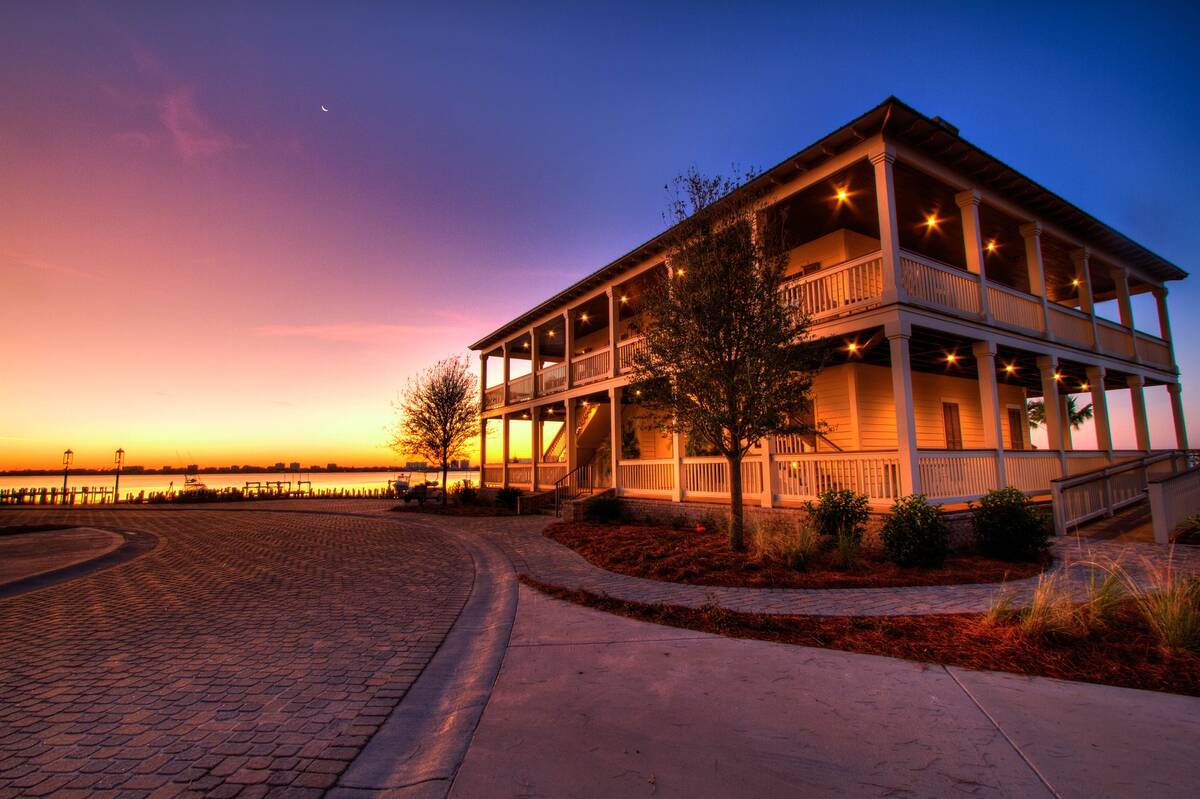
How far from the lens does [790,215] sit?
13.4 m

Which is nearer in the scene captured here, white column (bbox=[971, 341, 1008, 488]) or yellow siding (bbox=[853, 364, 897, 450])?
white column (bbox=[971, 341, 1008, 488])

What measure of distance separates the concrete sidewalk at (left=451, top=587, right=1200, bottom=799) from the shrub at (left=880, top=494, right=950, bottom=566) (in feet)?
14.5

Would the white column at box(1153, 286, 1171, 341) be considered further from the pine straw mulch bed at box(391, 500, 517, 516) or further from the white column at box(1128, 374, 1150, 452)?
the pine straw mulch bed at box(391, 500, 517, 516)

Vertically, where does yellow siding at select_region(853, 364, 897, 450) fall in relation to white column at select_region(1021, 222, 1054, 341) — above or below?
below

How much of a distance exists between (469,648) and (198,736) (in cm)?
207

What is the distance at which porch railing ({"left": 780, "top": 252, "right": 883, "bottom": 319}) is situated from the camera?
35.5 feet

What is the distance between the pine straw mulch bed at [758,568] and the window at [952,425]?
9.40 m

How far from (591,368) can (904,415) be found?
10931 millimetres

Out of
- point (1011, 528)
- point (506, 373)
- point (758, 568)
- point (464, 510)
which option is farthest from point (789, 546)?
point (506, 373)

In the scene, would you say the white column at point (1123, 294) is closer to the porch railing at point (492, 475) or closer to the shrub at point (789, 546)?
the shrub at point (789, 546)

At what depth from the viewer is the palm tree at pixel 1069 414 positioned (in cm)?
2472

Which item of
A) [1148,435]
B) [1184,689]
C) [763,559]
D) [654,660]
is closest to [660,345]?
[763,559]

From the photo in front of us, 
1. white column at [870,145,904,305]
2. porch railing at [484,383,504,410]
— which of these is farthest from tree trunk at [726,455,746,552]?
porch railing at [484,383,504,410]

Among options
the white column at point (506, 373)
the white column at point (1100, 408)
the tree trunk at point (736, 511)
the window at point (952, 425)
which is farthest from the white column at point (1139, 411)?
the white column at point (506, 373)
